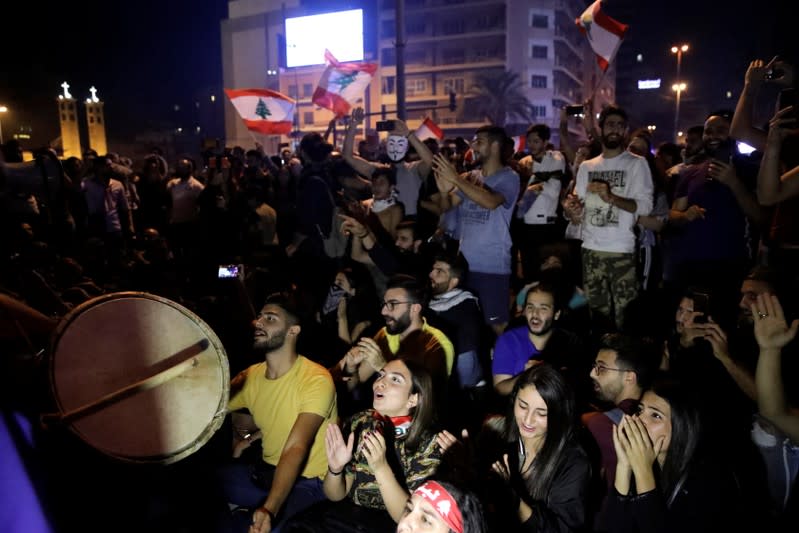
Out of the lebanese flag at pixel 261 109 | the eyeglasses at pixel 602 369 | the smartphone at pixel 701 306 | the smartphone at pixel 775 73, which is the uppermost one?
the lebanese flag at pixel 261 109

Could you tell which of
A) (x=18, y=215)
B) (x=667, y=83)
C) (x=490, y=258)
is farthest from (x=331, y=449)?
(x=667, y=83)

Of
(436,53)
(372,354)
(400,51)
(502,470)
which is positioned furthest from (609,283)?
(436,53)

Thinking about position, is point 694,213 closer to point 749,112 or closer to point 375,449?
point 749,112

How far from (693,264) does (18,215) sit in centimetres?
845

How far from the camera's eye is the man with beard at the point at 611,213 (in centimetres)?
482

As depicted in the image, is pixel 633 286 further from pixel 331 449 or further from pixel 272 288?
pixel 272 288

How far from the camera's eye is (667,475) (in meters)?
2.88

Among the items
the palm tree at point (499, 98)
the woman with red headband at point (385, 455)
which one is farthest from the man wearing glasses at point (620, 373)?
the palm tree at point (499, 98)

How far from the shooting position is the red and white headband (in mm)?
2100

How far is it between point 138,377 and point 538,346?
9.45 feet

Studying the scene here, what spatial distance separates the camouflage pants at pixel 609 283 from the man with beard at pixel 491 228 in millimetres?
752

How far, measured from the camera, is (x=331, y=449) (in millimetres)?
2955

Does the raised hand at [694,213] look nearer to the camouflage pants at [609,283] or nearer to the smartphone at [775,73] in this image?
the camouflage pants at [609,283]

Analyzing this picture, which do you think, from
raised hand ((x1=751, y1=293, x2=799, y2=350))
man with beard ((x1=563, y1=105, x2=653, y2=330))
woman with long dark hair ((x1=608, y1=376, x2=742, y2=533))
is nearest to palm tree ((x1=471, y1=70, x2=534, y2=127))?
man with beard ((x1=563, y1=105, x2=653, y2=330))
